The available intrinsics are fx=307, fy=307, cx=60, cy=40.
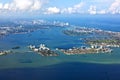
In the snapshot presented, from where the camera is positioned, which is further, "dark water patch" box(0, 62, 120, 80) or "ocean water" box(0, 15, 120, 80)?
"ocean water" box(0, 15, 120, 80)

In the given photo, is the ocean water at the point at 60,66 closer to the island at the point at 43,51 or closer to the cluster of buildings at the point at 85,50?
the island at the point at 43,51

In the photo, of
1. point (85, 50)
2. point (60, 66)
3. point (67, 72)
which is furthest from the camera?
point (85, 50)

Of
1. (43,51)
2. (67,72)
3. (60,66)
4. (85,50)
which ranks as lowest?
(67,72)

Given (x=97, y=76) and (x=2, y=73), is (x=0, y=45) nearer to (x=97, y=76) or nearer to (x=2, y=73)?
(x=2, y=73)

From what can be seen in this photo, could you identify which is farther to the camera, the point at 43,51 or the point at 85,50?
the point at 85,50

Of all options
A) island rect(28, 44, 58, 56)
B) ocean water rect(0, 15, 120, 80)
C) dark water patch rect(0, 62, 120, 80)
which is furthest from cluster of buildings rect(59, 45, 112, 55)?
dark water patch rect(0, 62, 120, 80)

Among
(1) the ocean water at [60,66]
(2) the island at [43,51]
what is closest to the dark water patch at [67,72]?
(1) the ocean water at [60,66]

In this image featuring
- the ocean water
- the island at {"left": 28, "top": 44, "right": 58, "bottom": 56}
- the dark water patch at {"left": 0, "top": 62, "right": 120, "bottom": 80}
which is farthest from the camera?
the island at {"left": 28, "top": 44, "right": 58, "bottom": 56}

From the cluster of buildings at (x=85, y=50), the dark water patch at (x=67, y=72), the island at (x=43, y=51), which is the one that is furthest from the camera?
the cluster of buildings at (x=85, y=50)

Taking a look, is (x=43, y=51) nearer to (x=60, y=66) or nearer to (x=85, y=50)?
(x=85, y=50)

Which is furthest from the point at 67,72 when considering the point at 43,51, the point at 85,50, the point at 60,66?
the point at 85,50

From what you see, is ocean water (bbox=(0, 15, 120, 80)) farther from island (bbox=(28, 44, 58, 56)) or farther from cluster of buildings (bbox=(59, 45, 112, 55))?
cluster of buildings (bbox=(59, 45, 112, 55))
